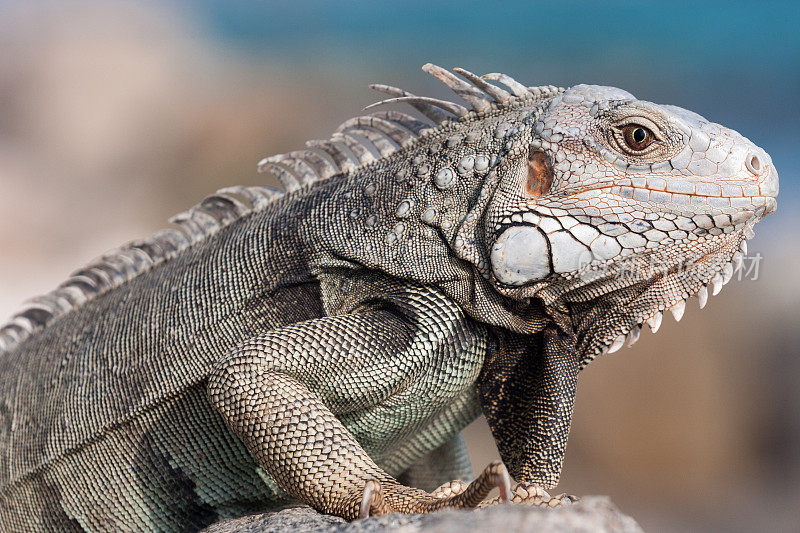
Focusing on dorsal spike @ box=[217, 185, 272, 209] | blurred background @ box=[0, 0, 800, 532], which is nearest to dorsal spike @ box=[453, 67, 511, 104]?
dorsal spike @ box=[217, 185, 272, 209]

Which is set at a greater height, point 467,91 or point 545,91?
point 467,91

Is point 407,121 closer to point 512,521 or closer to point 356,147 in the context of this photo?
point 356,147

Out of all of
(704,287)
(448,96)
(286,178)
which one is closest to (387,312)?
(286,178)

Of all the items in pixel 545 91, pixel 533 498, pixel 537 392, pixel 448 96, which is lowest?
pixel 533 498

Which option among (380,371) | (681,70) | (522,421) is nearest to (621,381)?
(681,70)

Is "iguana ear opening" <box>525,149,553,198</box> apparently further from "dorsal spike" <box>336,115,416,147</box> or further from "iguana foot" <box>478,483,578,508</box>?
"iguana foot" <box>478,483,578,508</box>
